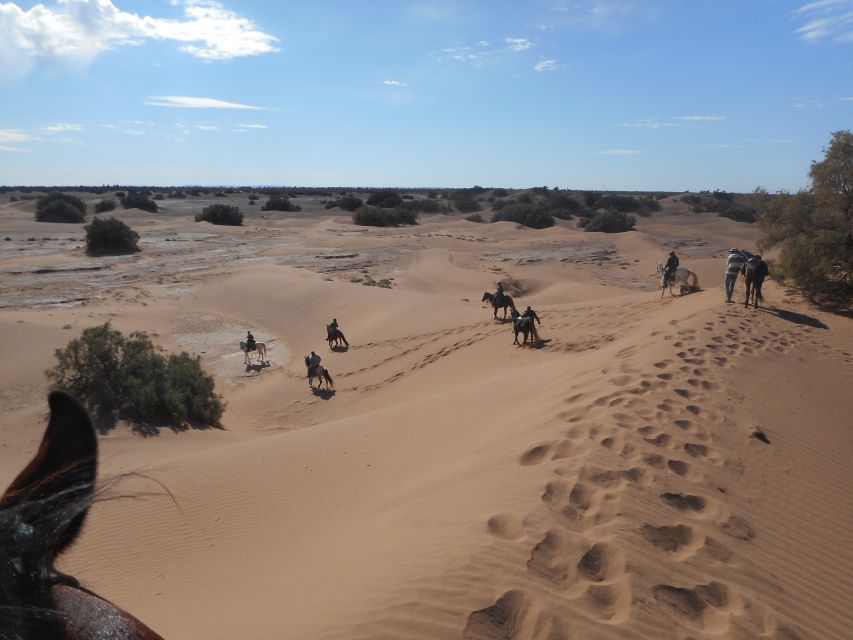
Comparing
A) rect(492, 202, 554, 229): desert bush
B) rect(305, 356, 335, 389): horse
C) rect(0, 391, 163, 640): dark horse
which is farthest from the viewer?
rect(492, 202, 554, 229): desert bush

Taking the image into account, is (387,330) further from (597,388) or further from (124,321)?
(597,388)

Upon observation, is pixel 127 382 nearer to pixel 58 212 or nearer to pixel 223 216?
pixel 223 216

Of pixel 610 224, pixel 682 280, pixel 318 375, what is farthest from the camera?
pixel 610 224

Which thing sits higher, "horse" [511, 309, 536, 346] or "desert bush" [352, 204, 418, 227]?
"desert bush" [352, 204, 418, 227]

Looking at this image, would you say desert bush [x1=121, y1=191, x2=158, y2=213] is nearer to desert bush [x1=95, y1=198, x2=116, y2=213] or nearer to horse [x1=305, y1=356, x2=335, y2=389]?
desert bush [x1=95, y1=198, x2=116, y2=213]

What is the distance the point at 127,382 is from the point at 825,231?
1566cm

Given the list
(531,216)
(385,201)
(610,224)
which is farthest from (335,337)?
(385,201)

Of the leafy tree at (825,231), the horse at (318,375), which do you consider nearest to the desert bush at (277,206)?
the horse at (318,375)

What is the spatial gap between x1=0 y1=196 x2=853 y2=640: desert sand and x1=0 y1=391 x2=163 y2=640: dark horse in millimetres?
158

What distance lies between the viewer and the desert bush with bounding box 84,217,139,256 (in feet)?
99.6

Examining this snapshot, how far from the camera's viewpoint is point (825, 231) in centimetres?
1377

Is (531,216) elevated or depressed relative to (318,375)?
elevated

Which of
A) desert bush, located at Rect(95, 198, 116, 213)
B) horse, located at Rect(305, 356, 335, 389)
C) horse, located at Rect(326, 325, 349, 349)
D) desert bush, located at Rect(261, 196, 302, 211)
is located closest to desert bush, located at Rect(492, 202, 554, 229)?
desert bush, located at Rect(261, 196, 302, 211)

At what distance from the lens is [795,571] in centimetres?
474
